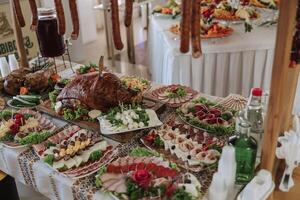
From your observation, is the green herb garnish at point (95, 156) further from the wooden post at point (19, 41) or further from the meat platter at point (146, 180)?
the wooden post at point (19, 41)

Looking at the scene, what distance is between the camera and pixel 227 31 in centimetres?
214

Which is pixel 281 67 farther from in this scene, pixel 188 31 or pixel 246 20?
pixel 246 20

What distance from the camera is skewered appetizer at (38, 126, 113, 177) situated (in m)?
1.00

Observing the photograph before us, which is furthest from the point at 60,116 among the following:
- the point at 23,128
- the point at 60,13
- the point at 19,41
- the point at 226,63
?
the point at 226,63

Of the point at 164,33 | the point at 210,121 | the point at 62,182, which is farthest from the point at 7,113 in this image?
the point at 164,33

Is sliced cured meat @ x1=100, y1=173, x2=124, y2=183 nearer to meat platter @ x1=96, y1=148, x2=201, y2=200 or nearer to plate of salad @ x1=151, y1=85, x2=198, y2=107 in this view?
meat platter @ x1=96, y1=148, x2=201, y2=200

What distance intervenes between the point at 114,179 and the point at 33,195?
107 cm

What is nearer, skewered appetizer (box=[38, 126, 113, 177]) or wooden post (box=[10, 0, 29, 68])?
skewered appetizer (box=[38, 126, 113, 177])

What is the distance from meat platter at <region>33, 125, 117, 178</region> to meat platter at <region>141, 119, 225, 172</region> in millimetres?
157

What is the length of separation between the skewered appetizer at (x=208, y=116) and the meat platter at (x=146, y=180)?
0.85 ft

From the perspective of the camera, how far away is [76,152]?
1061 millimetres

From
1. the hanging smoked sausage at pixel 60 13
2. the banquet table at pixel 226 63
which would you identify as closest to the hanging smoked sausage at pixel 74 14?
the hanging smoked sausage at pixel 60 13

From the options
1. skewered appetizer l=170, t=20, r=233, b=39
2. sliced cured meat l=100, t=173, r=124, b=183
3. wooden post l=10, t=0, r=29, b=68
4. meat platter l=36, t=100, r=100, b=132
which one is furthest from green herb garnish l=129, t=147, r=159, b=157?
skewered appetizer l=170, t=20, r=233, b=39

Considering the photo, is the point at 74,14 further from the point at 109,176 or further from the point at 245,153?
the point at 245,153
